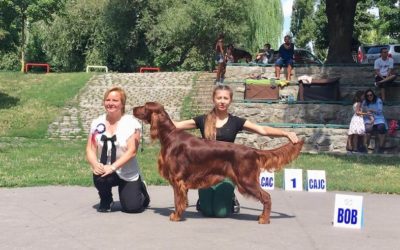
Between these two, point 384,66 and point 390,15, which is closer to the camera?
point 384,66

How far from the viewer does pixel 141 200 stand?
24.7ft

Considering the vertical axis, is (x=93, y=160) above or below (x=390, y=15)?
below

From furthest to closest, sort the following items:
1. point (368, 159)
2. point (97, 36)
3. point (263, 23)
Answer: point (97, 36) → point (263, 23) → point (368, 159)

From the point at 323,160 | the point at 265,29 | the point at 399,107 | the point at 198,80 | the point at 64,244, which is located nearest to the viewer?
the point at 64,244

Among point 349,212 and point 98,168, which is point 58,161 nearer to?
point 98,168

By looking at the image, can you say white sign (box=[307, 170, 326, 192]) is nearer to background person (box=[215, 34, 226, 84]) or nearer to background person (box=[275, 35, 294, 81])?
background person (box=[275, 35, 294, 81])

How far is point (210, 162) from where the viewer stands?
22.4 feet

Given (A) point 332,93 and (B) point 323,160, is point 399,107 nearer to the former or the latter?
(A) point 332,93

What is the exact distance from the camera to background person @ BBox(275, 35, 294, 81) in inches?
902

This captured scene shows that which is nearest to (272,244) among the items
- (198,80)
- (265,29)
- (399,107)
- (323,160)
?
(323,160)

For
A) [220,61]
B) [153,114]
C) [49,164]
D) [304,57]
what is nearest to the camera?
[153,114]

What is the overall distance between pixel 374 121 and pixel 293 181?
273 inches

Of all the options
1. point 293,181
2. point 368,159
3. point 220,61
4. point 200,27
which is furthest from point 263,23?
point 293,181

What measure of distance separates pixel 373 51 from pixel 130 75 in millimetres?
13715
